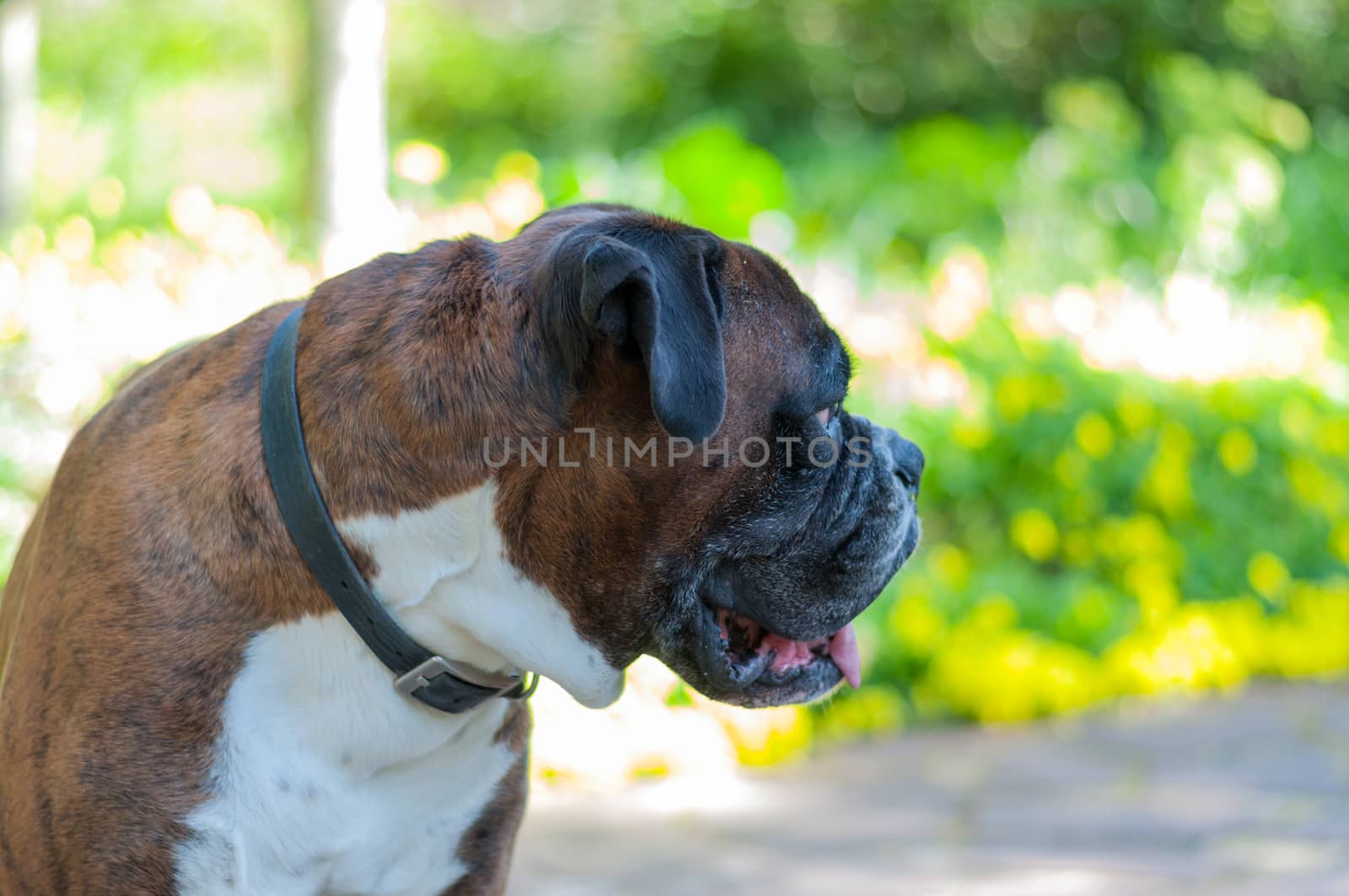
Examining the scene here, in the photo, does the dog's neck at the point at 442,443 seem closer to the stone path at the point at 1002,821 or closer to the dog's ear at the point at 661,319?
the dog's ear at the point at 661,319

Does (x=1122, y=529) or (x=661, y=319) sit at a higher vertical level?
(x=661, y=319)

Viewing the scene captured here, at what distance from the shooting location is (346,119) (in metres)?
7.25

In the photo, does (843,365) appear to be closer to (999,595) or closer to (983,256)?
(999,595)

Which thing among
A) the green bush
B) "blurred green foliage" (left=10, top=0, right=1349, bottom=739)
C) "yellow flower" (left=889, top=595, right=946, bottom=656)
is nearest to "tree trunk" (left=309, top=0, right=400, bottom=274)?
"blurred green foliage" (left=10, top=0, right=1349, bottom=739)

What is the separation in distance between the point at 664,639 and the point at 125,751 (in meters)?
0.88

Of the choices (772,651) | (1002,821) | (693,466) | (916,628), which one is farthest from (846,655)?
(916,628)

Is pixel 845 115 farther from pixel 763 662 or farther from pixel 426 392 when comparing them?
pixel 426 392

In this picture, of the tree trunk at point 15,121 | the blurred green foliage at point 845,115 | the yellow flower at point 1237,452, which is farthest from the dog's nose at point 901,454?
the tree trunk at point 15,121

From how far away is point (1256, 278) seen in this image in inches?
333

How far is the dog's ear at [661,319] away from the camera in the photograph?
2.06 m

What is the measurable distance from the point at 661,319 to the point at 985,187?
28.2 ft

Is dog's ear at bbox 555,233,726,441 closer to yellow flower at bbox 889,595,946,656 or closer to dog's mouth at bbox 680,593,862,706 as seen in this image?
dog's mouth at bbox 680,593,862,706

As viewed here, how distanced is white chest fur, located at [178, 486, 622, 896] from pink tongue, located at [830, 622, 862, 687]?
546 mm

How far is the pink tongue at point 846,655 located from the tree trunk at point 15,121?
8113mm
